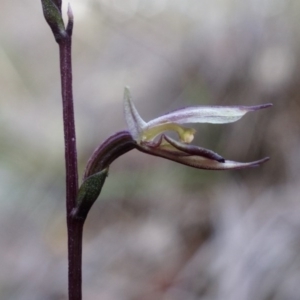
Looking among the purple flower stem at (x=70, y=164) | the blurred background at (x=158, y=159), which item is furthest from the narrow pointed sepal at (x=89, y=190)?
the blurred background at (x=158, y=159)

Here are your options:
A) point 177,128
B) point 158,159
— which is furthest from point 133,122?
point 158,159

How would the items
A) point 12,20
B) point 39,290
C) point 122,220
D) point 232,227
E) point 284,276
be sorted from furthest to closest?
point 12,20 → point 122,220 → point 232,227 → point 39,290 → point 284,276

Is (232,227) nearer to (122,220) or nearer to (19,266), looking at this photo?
(122,220)

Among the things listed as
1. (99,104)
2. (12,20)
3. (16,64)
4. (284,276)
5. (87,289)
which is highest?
(12,20)

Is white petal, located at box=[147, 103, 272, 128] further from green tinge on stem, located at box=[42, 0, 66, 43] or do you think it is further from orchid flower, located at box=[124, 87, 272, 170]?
green tinge on stem, located at box=[42, 0, 66, 43]

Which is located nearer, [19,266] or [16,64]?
[19,266]

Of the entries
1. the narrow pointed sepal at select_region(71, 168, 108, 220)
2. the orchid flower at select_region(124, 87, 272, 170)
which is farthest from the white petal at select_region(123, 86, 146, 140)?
the narrow pointed sepal at select_region(71, 168, 108, 220)

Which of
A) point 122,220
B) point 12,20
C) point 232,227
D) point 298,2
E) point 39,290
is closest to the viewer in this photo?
point 39,290

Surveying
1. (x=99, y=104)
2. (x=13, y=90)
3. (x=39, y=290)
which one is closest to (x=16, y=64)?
(x=13, y=90)
